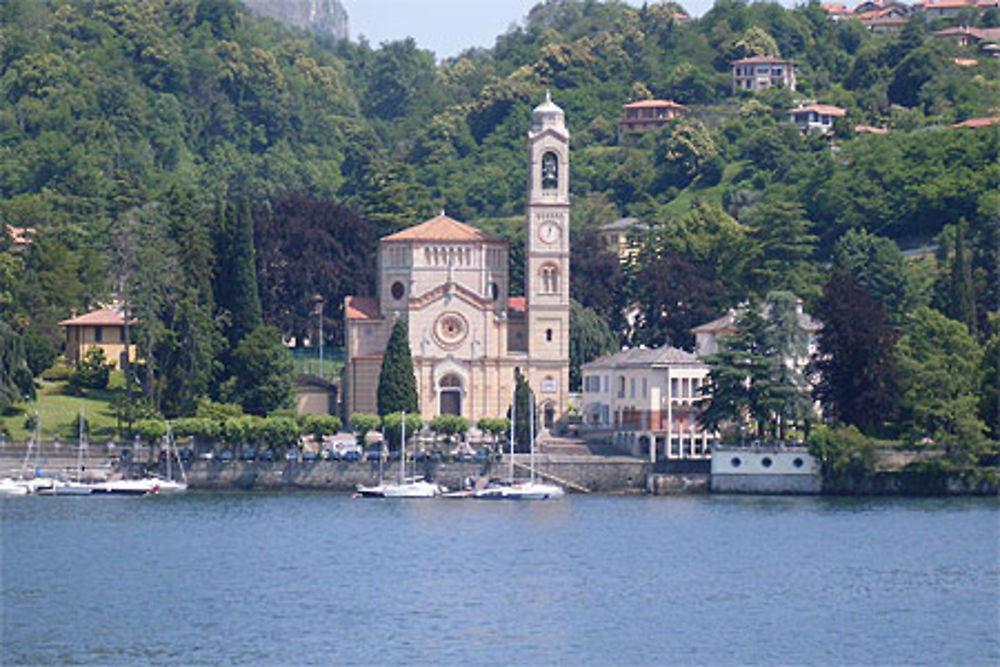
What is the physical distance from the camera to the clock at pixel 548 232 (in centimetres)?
10956

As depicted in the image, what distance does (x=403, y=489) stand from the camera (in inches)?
3760

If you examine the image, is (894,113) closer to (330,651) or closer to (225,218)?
(225,218)

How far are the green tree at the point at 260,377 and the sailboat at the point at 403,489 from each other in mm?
8303

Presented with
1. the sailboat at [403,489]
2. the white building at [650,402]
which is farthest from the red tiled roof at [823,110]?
the sailboat at [403,489]

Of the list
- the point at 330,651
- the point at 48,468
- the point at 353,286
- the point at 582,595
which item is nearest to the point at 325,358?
the point at 353,286

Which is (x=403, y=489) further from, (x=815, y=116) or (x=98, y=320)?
(x=815, y=116)

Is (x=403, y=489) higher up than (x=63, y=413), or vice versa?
(x=63, y=413)

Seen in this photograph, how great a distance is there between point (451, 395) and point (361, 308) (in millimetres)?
5623

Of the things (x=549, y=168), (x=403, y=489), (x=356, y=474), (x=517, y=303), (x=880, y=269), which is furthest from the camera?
(x=880, y=269)

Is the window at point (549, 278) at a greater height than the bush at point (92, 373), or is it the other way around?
the window at point (549, 278)

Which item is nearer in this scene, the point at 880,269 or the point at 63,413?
the point at 63,413

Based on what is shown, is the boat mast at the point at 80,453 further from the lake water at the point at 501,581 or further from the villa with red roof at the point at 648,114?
the villa with red roof at the point at 648,114

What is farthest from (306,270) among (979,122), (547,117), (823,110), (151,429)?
(823,110)

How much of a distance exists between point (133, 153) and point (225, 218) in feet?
→ 174
